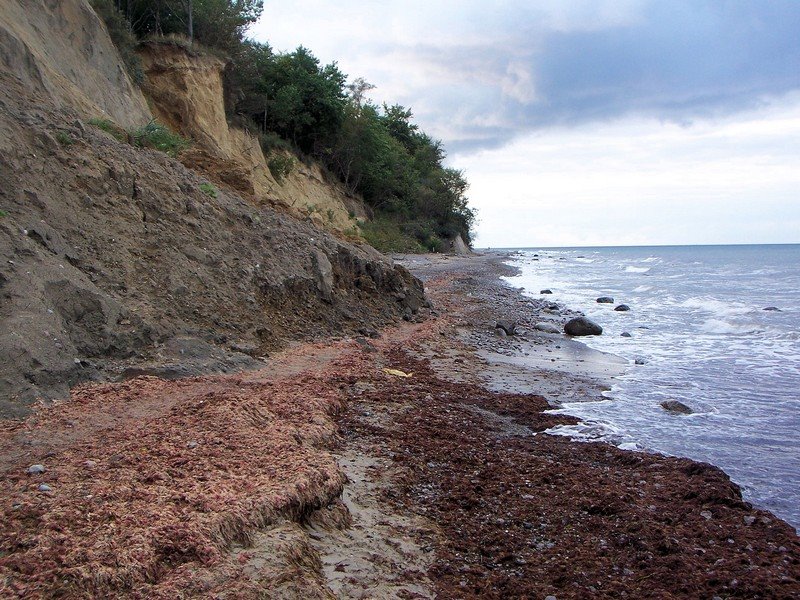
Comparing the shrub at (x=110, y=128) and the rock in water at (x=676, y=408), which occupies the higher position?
the shrub at (x=110, y=128)

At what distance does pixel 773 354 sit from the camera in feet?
41.0

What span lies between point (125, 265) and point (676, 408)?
7.24 metres

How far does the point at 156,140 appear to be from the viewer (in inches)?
469

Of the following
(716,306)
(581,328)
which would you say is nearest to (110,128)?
(581,328)

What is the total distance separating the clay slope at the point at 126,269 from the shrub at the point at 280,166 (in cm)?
1498

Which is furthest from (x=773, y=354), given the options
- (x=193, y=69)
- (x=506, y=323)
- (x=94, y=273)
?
(x=193, y=69)

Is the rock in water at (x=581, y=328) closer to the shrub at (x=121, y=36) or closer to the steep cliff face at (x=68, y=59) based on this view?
the steep cliff face at (x=68, y=59)

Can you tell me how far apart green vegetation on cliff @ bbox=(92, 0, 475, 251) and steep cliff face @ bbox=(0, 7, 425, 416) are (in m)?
9.99

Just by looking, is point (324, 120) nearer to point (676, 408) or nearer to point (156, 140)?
point (156, 140)

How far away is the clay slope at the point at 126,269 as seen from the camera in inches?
234

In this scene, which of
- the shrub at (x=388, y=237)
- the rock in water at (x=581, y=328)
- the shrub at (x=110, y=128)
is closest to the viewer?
the shrub at (x=110, y=128)

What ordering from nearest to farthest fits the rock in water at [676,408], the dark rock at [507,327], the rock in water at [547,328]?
the rock in water at [676,408] → the dark rock at [507,327] → the rock in water at [547,328]

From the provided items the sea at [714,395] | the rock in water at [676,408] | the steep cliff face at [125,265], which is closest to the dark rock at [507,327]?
the sea at [714,395]

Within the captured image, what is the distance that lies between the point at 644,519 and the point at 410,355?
5.70 meters
